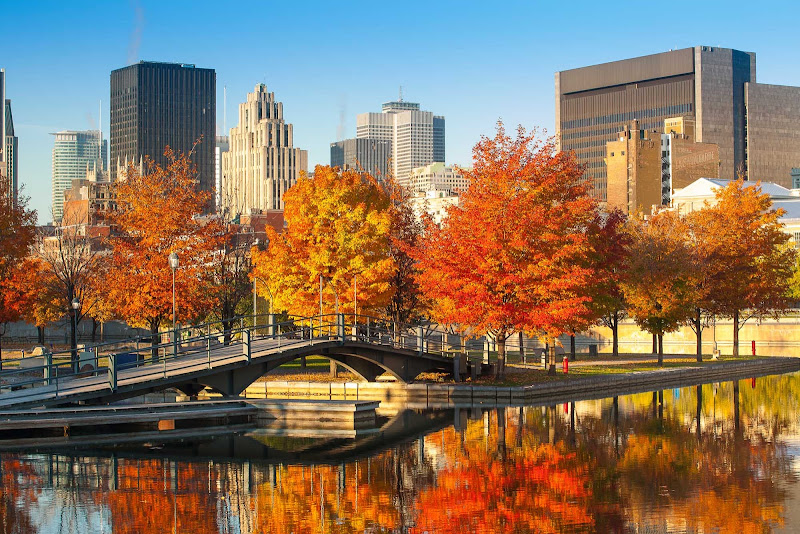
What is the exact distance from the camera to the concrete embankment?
5128 cm

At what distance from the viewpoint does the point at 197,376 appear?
139 feet

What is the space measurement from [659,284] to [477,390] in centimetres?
1797

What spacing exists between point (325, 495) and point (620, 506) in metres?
7.10

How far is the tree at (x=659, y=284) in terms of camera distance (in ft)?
214

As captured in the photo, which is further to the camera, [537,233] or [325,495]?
[537,233]

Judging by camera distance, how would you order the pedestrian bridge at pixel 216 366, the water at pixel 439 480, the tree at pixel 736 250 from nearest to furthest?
the water at pixel 439 480
the pedestrian bridge at pixel 216 366
the tree at pixel 736 250

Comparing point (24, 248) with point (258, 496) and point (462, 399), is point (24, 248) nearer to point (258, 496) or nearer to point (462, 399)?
point (462, 399)

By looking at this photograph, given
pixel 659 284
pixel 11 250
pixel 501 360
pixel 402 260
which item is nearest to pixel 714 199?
pixel 659 284

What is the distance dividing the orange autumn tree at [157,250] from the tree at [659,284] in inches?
918

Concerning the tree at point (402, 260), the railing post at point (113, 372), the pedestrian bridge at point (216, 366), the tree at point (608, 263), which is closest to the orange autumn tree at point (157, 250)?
the pedestrian bridge at point (216, 366)

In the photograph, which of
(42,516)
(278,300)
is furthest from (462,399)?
(42,516)

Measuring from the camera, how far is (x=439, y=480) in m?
31.0

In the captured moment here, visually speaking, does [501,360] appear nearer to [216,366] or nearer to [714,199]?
[216,366]

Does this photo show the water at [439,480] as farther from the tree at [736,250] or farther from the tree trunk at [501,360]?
the tree at [736,250]
